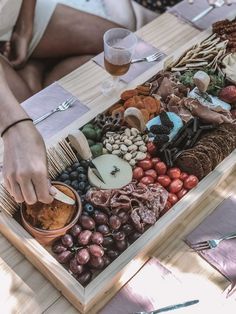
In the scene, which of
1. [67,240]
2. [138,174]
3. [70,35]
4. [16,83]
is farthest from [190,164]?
[70,35]

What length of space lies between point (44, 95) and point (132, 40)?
323 mm

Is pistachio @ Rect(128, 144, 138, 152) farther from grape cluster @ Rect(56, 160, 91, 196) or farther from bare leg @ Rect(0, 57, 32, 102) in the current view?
bare leg @ Rect(0, 57, 32, 102)

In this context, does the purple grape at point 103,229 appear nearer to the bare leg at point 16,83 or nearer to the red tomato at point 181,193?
the red tomato at point 181,193

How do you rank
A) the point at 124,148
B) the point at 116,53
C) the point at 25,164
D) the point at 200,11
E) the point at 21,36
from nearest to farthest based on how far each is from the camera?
the point at 25,164 < the point at 124,148 < the point at 116,53 < the point at 21,36 < the point at 200,11

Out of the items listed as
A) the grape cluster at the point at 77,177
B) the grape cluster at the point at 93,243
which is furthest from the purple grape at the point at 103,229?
the grape cluster at the point at 77,177

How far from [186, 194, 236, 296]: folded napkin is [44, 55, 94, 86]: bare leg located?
79cm

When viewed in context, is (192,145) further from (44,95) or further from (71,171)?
(44,95)

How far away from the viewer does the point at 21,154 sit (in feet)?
2.93

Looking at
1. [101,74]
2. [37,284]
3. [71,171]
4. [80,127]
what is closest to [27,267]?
[37,284]

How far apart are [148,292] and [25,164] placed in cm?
40

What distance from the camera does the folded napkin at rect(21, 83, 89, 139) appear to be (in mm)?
1336

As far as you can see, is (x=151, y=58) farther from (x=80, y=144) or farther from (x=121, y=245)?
(x=121, y=245)

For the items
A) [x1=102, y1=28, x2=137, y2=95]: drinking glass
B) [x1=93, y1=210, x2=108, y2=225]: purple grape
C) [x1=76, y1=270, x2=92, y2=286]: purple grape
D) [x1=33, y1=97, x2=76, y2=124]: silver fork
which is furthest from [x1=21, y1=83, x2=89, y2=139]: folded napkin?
[x1=76, y1=270, x2=92, y2=286]: purple grape

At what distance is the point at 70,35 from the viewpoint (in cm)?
175
